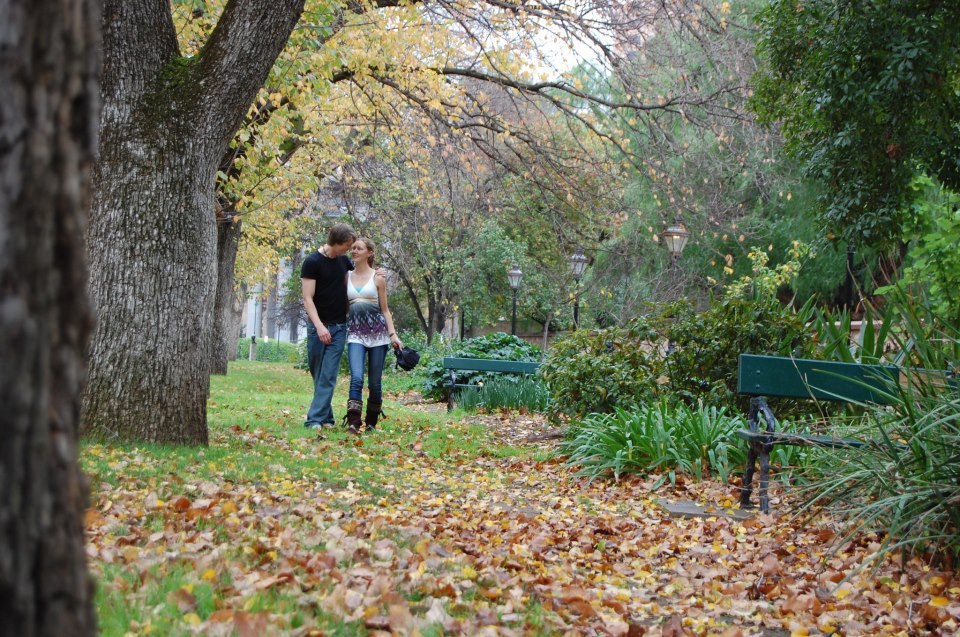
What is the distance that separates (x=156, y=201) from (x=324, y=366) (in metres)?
2.76

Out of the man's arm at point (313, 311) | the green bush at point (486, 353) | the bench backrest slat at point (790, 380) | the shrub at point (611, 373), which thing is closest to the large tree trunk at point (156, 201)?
the man's arm at point (313, 311)

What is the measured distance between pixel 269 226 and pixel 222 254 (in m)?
4.66

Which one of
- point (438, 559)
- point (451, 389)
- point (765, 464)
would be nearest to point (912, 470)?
point (765, 464)

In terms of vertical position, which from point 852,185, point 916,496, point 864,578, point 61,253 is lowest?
point 864,578

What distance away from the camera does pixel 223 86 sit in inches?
250

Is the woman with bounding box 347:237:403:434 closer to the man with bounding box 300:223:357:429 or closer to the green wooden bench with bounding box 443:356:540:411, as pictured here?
the man with bounding box 300:223:357:429

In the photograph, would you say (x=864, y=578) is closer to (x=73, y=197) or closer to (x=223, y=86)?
(x=73, y=197)

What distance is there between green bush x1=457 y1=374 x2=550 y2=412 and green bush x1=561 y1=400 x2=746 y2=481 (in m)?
4.45

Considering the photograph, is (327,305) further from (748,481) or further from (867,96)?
(867,96)

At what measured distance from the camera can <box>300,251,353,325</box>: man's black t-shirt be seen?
28.1ft

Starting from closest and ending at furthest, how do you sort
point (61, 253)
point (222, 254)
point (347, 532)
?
point (61, 253), point (347, 532), point (222, 254)

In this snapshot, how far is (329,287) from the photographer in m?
8.66

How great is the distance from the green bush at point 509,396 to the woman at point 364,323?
3420 millimetres

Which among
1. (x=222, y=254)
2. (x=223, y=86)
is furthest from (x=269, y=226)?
(x=223, y=86)
